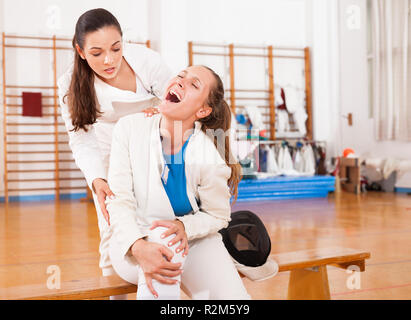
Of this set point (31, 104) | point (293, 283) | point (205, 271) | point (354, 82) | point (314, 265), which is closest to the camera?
point (205, 271)

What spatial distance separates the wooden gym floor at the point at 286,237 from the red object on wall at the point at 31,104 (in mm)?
1320

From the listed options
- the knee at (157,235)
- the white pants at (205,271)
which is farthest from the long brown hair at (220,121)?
the knee at (157,235)

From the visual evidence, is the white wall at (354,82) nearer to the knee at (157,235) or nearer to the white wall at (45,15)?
the white wall at (45,15)

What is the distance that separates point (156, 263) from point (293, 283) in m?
0.99

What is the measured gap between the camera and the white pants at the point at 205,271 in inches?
50.8

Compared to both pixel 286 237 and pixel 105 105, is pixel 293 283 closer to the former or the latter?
pixel 105 105

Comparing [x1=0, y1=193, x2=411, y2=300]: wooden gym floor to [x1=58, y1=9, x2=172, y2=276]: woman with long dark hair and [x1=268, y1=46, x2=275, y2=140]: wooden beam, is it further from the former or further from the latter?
[x1=268, y1=46, x2=275, y2=140]: wooden beam

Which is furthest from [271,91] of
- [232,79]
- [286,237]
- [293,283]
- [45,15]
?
[293,283]

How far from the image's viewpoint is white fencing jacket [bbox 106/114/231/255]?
1.35m

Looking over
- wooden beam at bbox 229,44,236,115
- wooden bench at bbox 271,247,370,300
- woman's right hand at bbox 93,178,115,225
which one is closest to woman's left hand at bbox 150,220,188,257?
woman's right hand at bbox 93,178,115,225

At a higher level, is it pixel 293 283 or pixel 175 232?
pixel 175 232

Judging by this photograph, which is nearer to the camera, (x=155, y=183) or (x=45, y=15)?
(x=155, y=183)

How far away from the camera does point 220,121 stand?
1497 mm

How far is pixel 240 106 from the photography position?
7.68 metres
